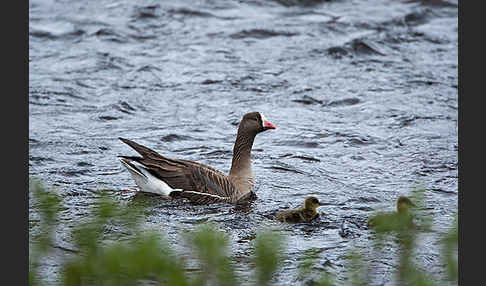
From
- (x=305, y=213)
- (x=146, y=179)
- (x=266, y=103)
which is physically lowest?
(x=266, y=103)

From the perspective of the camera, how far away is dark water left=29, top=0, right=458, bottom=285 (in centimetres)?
1098

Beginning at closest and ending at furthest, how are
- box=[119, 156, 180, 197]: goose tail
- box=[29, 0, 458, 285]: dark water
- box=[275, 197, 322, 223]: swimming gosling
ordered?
box=[275, 197, 322, 223]: swimming gosling → box=[29, 0, 458, 285]: dark water → box=[119, 156, 180, 197]: goose tail

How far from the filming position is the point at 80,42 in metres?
18.4

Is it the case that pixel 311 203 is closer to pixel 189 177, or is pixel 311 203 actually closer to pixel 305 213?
pixel 305 213

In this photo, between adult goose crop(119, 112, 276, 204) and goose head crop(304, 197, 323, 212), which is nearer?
goose head crop(304, 197, 323, 212)

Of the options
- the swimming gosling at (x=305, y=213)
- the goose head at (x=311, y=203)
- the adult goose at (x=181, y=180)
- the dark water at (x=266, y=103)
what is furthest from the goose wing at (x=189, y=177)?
the goose head at (x=311, y=203)

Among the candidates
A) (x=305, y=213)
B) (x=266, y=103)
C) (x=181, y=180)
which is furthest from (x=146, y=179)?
(x=266, y=103)

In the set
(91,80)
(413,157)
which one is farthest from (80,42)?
(413,157)

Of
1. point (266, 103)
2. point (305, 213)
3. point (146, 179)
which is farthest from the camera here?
point (266, 103)

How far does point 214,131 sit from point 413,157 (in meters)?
3.12

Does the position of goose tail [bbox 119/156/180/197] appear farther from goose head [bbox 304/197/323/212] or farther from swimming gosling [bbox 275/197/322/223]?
goose head [bbox 304/197/323/212]

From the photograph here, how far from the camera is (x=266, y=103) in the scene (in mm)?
15672

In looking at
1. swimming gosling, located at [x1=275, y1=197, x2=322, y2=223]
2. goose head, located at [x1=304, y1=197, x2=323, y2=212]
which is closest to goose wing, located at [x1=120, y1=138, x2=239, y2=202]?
swimming gosling, located at [x1=275, y1=197, x2=322, y2=223]

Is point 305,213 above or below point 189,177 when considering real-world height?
below
